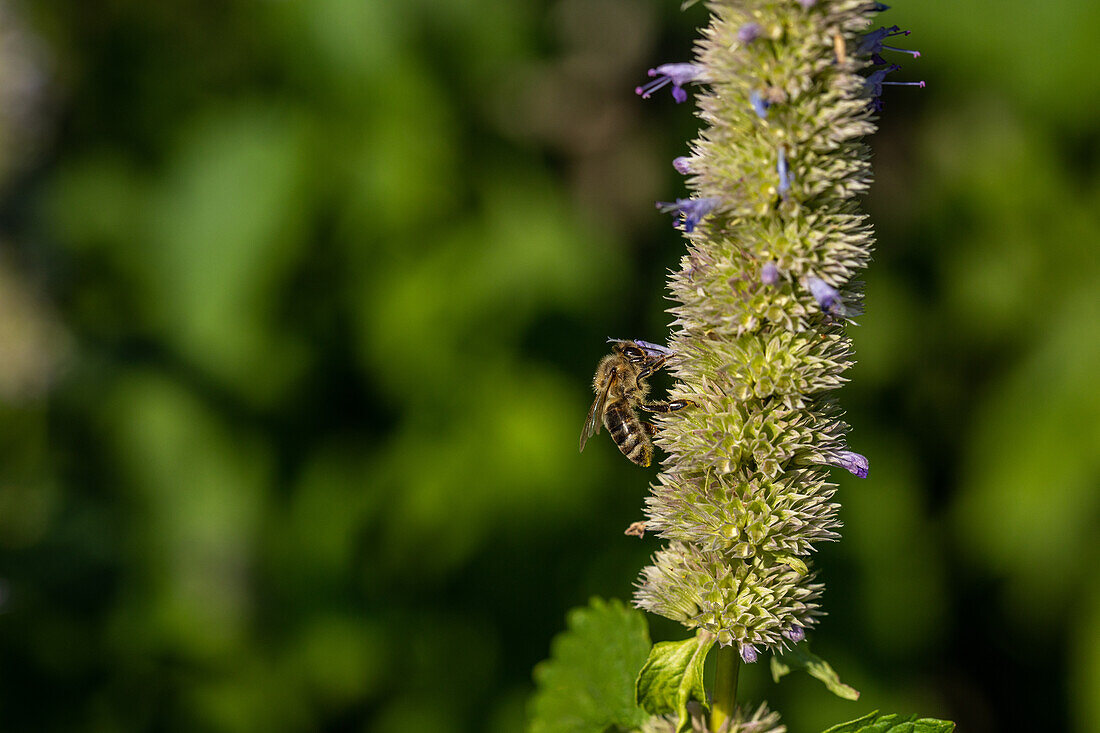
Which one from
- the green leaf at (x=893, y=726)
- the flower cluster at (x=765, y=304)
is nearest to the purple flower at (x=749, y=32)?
the flower cluster at (x=765, y=304)

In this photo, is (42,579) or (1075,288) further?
(42,579)

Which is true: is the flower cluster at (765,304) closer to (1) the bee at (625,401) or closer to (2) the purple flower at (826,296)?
(2) the purple flower at (826,296)

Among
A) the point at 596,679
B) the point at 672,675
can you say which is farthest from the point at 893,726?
the point at 596,679

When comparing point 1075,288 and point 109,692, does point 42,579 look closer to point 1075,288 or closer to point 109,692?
point 109,692

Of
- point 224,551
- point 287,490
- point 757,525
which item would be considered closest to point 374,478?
point 287,490

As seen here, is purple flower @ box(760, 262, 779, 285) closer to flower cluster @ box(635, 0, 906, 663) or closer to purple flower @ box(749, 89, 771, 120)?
flower cluster @ box(635, 0, 906, 663)

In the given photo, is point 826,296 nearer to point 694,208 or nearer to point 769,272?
point 769,272
